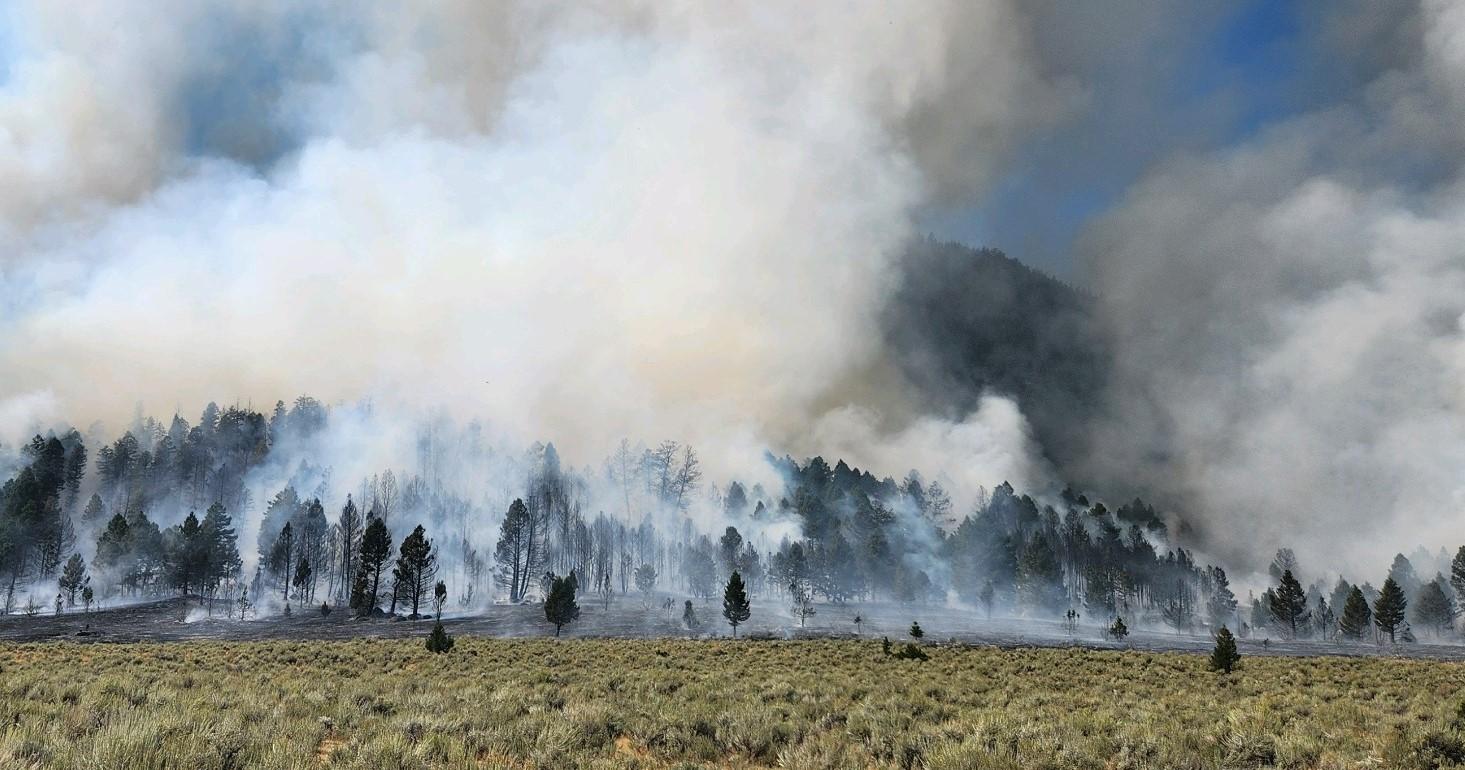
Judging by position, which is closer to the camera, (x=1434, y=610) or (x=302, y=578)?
(x=302, y=578)

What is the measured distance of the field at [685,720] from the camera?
10.2 m

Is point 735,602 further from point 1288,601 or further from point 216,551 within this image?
point 1288,601

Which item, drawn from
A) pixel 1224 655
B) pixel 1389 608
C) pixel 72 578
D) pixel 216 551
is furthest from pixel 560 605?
pixel 1389 608

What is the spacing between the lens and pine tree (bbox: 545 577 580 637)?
6272 cm

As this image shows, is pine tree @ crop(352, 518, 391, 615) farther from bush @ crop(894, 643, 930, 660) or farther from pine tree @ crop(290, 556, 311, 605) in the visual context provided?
bush @ crop(894, 643, 930, 660)

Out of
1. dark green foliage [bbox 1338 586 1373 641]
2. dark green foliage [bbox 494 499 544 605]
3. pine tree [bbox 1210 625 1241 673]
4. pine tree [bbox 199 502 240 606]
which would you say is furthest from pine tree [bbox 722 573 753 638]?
dark green foliage [bbox 1338 586 1373 641]

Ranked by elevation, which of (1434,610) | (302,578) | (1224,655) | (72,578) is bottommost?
(1434,610)

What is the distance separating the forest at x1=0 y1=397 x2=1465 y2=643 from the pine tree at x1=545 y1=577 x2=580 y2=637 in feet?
73.6

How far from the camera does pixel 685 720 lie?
555 inches

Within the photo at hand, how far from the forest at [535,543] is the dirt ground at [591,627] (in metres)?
5.12

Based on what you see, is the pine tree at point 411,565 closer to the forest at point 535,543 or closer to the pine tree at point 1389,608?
the forest at point 535,543

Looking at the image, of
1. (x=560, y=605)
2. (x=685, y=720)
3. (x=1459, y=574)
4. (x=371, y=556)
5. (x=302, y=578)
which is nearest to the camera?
(x=685, y=720)

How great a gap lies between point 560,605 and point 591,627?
1469 cm

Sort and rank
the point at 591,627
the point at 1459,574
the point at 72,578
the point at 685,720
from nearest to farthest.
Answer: the point at 685,720 < the point at 591,627 < the point at 72,578 < the point at 1459,574
